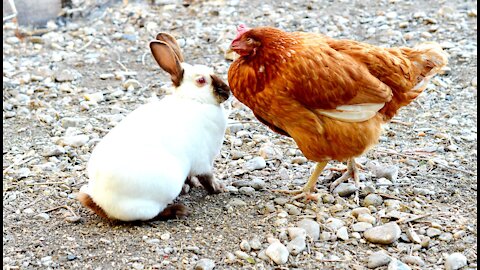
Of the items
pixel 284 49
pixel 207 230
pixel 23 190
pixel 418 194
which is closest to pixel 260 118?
pixel 284 49

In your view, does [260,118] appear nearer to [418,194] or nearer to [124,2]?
[418,194]

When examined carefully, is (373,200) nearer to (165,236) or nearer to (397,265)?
(397,265)

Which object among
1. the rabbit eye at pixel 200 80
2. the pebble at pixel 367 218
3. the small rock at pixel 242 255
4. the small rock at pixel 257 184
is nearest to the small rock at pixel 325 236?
the pebble at pixel 367 218

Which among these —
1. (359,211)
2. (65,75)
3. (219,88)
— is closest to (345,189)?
(359,211)

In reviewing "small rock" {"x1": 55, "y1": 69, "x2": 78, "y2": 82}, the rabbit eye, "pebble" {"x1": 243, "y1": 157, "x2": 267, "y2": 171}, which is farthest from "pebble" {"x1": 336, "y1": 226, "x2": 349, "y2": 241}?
"small rock" {"x1": 55, "y1": 69, "x2": 78, "y2": 82}

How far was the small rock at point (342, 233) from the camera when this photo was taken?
3.46 metres

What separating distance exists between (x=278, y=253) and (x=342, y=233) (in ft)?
1.39

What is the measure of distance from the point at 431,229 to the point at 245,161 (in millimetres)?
1454

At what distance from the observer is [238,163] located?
4.51 meters

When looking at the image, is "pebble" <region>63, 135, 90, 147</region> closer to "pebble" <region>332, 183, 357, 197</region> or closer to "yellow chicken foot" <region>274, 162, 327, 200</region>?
"yellow chicken foot" <region>274, 162, 327, 200</region>

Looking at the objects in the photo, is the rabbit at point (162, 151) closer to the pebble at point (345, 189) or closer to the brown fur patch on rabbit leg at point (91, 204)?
the brown fur patch on rabbit leg at point (91, 204)

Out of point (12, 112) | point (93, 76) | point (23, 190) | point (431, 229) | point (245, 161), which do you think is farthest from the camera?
point (93, 76)

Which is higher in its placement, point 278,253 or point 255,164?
point 278,253

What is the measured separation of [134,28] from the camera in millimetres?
7246
